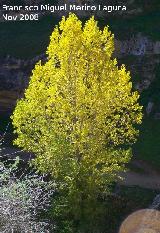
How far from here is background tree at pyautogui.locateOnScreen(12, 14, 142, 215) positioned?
2002 centimetres

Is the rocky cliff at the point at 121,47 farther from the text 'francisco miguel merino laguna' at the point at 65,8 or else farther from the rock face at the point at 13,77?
the text 'francisco miguel merino laguna' at the point at 65,8

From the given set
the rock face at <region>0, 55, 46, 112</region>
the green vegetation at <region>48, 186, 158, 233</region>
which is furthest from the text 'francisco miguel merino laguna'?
the green vegetation at <region>48, 186, 158, 233</region>

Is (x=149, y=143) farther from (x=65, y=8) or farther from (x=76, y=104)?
(x=65, y=8)

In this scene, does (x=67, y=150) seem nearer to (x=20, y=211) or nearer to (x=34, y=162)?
(x=34, y=162)

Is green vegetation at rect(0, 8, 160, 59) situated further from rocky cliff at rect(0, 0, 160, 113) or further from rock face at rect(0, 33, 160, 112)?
rock face at rect(0, 33, 160, 112)

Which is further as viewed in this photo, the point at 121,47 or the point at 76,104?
the point at 121,47

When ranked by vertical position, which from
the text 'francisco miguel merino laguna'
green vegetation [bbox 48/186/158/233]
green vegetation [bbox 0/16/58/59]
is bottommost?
green vegetation [bbox 48/186/158/233]

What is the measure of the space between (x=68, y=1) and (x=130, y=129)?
3132cm

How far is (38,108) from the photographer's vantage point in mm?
20578

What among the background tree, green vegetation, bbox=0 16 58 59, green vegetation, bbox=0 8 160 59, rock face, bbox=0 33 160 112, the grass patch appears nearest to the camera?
the background tree

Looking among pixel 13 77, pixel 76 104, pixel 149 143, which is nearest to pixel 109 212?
pixel 76 104

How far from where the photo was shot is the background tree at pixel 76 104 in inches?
788

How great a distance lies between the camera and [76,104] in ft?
66.4

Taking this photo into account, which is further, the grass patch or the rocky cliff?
the rocky cliff
